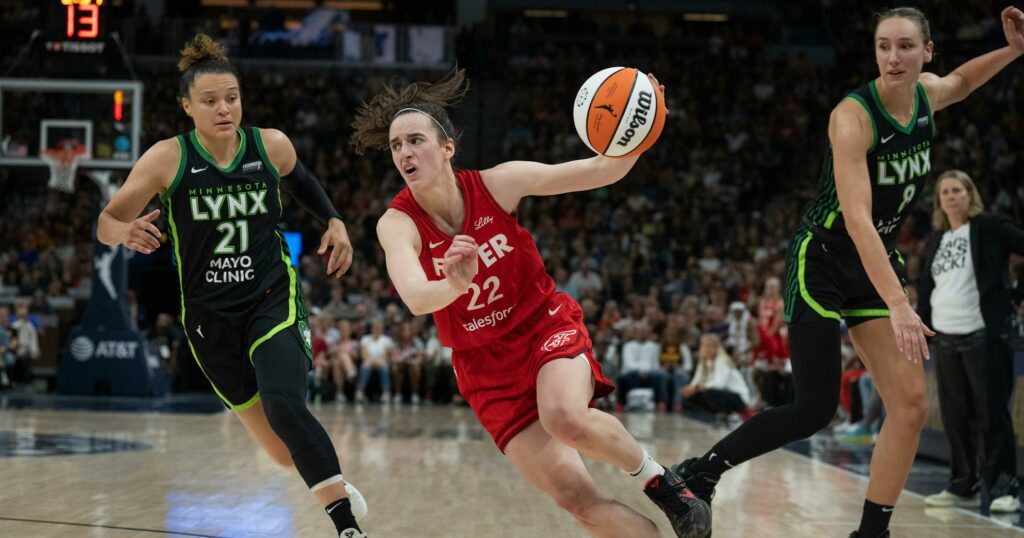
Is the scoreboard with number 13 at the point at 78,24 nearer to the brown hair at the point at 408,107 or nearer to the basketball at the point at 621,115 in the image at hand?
the brown hair at the point at 408,107

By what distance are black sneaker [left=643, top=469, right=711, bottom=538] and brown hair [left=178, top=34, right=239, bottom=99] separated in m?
2.35

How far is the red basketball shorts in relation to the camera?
4.09m


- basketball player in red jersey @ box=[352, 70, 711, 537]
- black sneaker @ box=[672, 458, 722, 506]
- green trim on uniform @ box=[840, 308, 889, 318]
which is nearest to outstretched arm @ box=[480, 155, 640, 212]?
basketball player in red jersey @ box=[352, 70, 711, 537]

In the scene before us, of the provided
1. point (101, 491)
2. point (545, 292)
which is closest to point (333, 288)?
point (101, 491)

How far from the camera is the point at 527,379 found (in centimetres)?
410

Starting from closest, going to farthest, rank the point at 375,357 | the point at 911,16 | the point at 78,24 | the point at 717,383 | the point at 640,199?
the point at 911,16
the point at 78,24
the point at 717,383
the point at 375,357
the point at 640,199

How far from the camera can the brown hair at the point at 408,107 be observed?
4.22 m

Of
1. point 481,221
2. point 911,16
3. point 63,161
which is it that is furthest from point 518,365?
point 63,161

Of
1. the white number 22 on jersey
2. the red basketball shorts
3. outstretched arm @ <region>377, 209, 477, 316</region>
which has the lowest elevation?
the red basketball shorts

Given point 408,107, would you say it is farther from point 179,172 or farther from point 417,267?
point 179,172

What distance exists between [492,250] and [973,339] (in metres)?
3.85

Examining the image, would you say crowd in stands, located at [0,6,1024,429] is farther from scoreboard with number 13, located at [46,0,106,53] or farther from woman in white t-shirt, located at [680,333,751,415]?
scoreboard with number 13, located at [46,0,106,53]

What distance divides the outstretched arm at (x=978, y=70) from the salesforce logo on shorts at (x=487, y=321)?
2010 millimetres

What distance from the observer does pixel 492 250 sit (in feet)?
13.4
